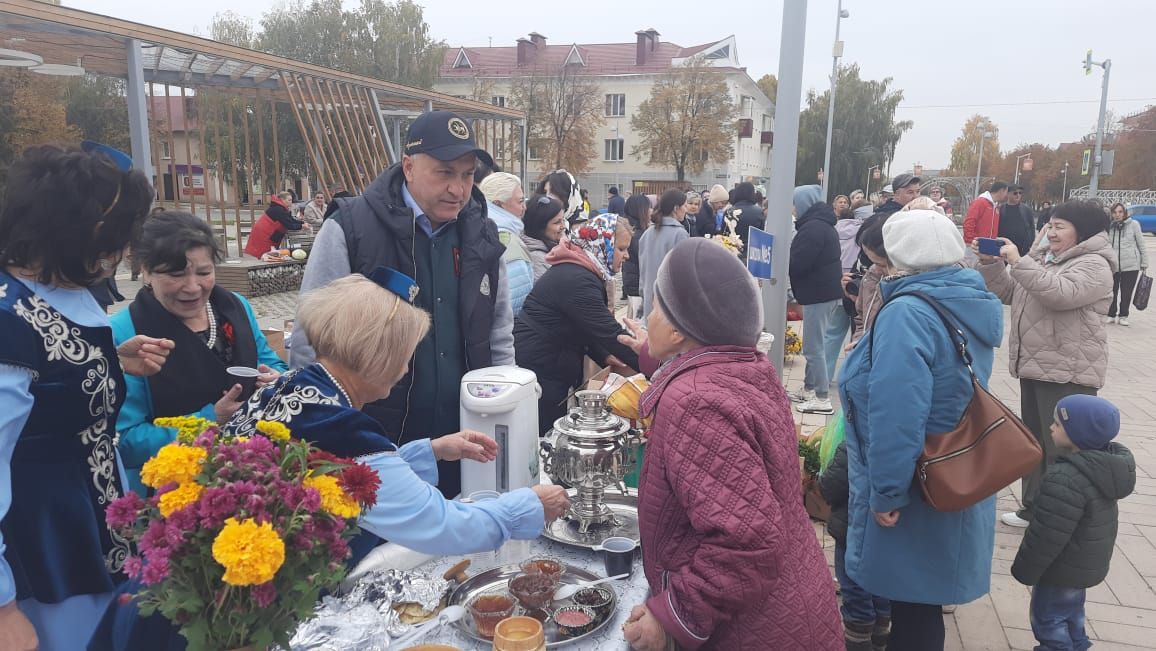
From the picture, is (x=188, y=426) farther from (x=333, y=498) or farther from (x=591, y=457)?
(x=591, y=457)

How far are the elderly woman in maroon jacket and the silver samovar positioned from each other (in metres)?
0.40

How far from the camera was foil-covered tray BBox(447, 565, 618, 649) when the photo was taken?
5.47 feet

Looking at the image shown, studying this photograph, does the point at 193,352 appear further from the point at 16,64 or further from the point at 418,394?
the point at 16,64

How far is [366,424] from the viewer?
1553 mm

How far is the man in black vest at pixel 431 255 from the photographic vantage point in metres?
2.52

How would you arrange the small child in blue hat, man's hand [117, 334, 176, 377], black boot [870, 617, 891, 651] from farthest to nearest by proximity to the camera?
black boot [870, 617, 891, 651]
the small child in blue hat
man's hand [117, 334, 176, 377]

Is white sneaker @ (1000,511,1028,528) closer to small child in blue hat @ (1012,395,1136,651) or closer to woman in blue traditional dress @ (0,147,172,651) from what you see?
small child in blue hat @ (1012,395,1136,651)

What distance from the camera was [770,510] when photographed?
5.17 ft

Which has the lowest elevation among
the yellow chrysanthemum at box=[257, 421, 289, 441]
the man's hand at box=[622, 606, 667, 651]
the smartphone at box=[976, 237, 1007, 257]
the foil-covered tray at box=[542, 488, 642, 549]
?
the foil-covered tray at box=[542, 488, 642, 549]

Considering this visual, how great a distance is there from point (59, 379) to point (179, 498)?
0.67 m

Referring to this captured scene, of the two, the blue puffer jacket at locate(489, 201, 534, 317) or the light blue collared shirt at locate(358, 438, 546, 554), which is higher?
the blue puffer jacket at locate(489, 201, 534, 317)

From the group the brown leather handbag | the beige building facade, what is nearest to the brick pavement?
the brown leather handbag

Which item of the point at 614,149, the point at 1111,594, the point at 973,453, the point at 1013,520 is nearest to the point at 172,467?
the point at 973,453

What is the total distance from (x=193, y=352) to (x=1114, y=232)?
12.1 m
